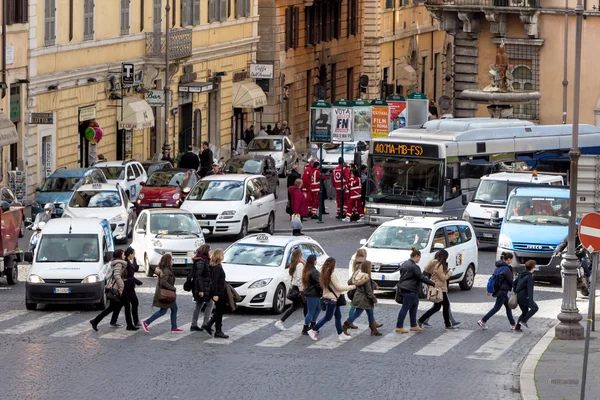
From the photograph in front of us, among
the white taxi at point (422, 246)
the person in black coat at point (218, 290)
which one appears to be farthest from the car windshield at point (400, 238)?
the person in black coat at point (218, 290)

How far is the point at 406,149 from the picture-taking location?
1618 inches

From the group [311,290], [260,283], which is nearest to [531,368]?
[311,290]

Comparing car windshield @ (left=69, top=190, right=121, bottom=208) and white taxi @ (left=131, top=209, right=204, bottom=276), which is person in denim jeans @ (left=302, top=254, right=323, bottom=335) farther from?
car windshield @ (left=69, top=190, right=121, bottom=208)

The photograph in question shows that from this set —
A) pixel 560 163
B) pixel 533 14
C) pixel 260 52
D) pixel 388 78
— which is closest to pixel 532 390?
pixel 560 163

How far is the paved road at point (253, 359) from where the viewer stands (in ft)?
70.9

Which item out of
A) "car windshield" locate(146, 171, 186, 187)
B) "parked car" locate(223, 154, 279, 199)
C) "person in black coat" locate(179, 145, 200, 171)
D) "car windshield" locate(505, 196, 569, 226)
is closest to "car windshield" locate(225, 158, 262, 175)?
"parked car" locate(223, 154, 279, 199)

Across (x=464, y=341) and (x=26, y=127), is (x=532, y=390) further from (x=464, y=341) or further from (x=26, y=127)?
(x=26, y=127)

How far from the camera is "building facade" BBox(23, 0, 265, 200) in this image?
50125 mm

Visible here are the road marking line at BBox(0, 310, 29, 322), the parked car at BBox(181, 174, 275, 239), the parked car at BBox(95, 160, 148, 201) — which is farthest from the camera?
the parked car at BBox(95, 160, 148, 201)

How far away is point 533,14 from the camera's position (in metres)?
56.4

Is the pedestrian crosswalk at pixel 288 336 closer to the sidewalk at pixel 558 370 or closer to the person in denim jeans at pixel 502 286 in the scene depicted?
the person in denim jeans at pixel 502 286

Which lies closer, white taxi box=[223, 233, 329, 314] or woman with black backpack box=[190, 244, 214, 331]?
woman with black backpack box=[190, 244, 214, 331]

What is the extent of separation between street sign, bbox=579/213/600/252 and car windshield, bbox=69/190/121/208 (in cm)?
1977

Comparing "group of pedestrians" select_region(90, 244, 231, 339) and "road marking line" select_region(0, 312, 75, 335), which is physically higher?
"group of pedestrians" select_region(90, 244, 231, 339)
